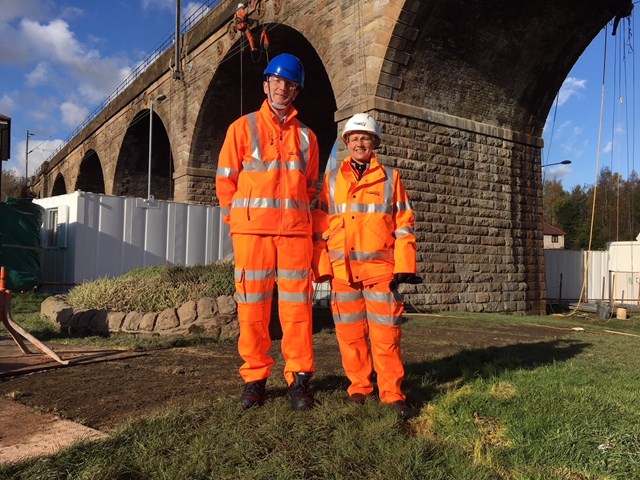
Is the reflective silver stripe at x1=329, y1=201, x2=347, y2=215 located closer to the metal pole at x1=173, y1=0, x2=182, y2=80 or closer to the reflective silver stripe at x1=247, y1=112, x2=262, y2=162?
the reflective silver stripe at x1=247, y1=112, x2=262, y2=162

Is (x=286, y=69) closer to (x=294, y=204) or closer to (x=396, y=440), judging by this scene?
(x=294, y=204)

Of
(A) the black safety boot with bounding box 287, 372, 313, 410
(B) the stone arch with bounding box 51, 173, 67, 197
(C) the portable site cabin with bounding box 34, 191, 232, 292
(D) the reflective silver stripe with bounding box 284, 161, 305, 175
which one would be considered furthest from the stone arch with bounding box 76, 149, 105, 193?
(A) the black safety boot with bounding box 287, 372, 313, 410

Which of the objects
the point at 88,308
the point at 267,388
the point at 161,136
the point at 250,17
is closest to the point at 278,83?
the point at 267,388

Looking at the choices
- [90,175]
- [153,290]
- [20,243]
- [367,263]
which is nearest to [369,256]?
[367,263]

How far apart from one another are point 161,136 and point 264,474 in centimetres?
2563

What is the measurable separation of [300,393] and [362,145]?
1.65m

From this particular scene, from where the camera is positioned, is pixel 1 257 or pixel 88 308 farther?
pixel 1 257

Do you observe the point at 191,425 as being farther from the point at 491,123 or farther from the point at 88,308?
the point at 491,123

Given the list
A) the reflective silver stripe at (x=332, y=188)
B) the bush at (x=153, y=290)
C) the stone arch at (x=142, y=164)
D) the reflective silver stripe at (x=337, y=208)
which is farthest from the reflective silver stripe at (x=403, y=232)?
the stone arch at (x=142, y=164)

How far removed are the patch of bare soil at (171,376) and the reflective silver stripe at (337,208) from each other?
123 centimetres

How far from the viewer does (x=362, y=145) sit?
3.48 meters

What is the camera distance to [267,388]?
3.56 metres

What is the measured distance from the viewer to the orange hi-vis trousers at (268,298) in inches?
125

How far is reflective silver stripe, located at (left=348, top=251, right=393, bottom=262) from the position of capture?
3248 mm
